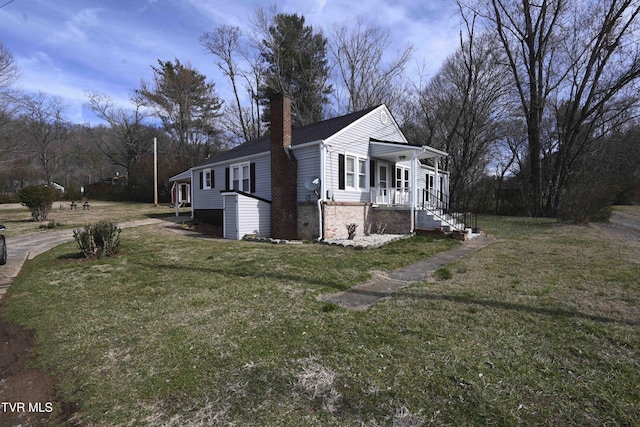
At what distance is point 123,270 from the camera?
22.3 feet

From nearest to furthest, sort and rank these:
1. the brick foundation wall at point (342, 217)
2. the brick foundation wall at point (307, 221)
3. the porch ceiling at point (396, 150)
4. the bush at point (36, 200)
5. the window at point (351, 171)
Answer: the brick foundation wall at point (342, 217), the brick foundation wall at point (307, 221), the porch ceiling at point (396, 150), the window at point (351, 171), the bush at point (36, 200)

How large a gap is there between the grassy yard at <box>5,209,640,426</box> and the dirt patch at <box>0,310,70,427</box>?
125 mm

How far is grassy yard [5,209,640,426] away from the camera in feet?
7.55

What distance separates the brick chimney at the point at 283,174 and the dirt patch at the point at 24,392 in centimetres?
919

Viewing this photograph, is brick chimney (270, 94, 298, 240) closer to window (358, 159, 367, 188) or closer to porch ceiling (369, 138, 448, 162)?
window (358, 159, 367, 188)

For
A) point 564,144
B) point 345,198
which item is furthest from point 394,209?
point 564,144

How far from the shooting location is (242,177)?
15.0 metres

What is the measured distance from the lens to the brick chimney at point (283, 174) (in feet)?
40.6

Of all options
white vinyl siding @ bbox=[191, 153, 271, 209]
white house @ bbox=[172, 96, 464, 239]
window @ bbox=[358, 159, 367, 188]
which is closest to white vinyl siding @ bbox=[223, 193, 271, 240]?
white house @ bbox=[172, 96, 464, 239]

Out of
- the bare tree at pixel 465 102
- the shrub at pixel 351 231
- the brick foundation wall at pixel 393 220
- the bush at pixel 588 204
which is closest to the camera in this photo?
the shrub at pixel 351 231

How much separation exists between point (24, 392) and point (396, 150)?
12.4m

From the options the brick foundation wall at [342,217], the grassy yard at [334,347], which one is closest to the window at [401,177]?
the brick foundation wall at [342,217]

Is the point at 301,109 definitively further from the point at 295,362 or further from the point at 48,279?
the point at 295,362

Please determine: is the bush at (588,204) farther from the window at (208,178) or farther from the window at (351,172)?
the window at (208,178)
